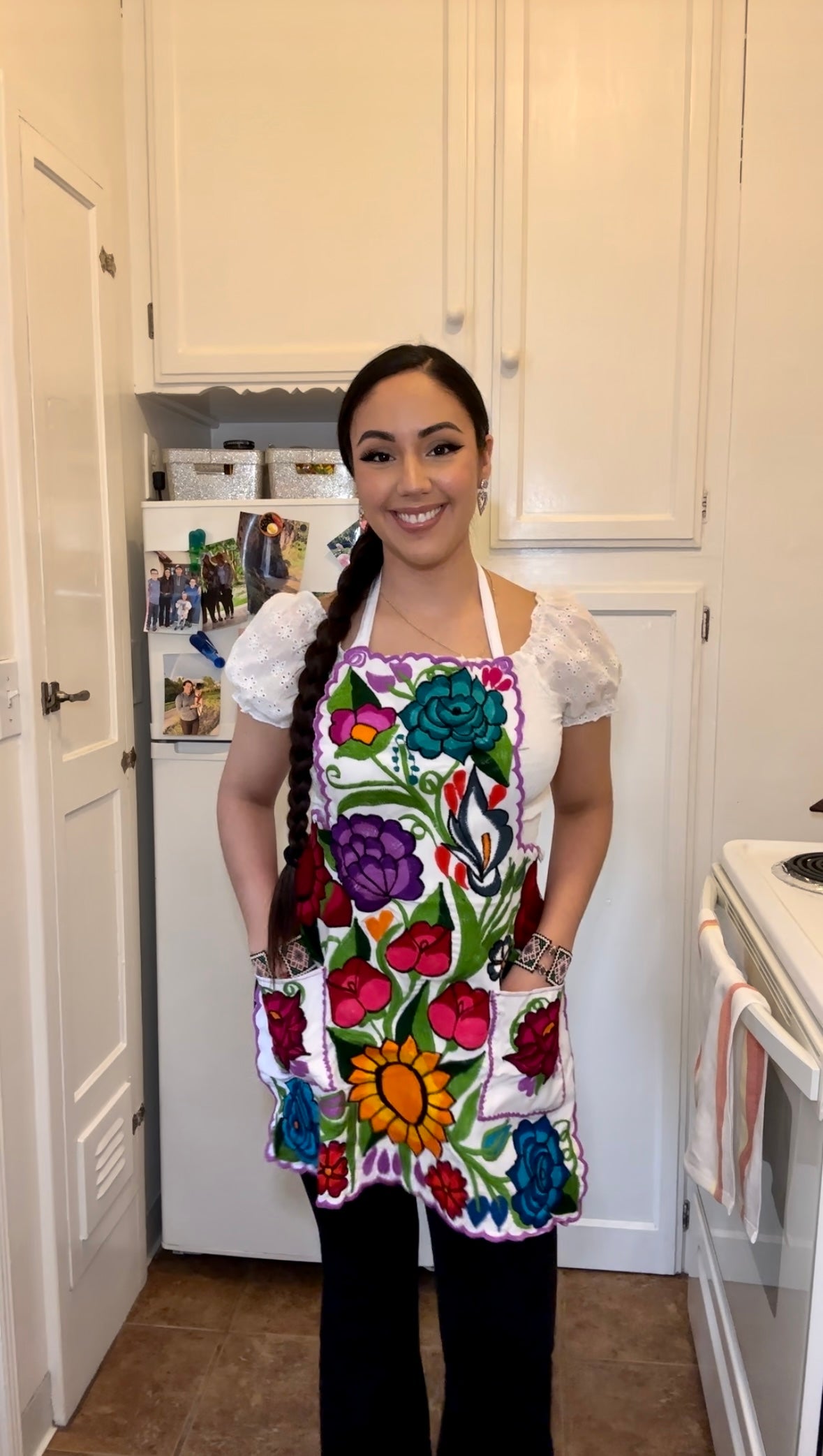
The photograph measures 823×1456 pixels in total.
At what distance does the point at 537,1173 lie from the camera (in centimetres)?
97

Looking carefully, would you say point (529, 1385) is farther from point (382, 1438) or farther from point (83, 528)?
point (83, 528)

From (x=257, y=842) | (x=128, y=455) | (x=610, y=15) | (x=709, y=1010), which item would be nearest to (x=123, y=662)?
(x=128, y=455)

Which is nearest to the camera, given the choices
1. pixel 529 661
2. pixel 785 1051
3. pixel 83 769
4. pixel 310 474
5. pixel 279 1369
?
pixel 785 1051

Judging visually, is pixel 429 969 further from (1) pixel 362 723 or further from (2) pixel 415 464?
(2) pixel 415 464

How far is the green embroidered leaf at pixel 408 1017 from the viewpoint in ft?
3.17

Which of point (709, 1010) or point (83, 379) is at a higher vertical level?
point (83, 379)

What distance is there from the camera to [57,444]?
144 cm

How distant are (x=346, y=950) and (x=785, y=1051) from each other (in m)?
0.43

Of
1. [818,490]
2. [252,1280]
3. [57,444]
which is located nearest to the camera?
[57,444]

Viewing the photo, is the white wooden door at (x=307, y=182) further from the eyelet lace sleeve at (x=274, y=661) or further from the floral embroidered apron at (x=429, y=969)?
the floral embroidered apron at (x=429, y=969)

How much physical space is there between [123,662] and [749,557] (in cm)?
112

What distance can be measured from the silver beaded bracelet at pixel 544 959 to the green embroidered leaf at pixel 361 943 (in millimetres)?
154

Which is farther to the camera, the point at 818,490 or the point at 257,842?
the point at 818,490

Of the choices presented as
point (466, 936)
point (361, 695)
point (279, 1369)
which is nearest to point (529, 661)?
A: point (361, 695)
